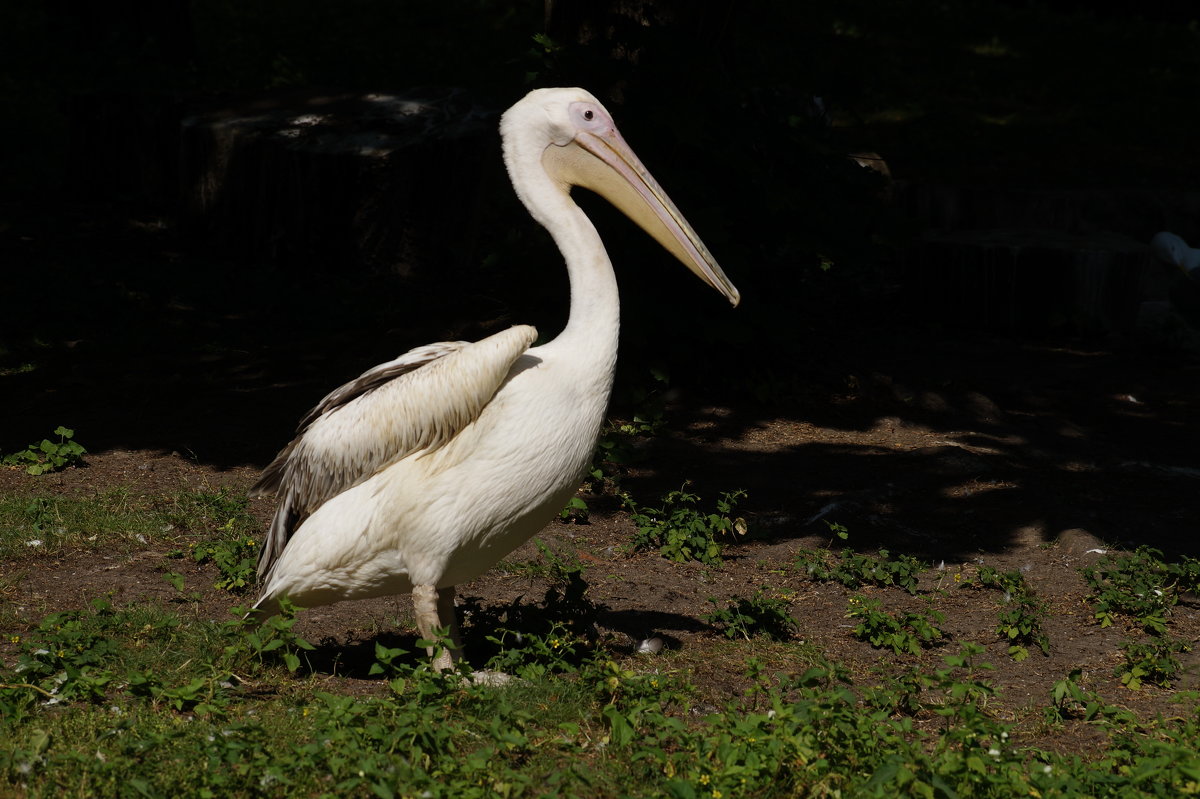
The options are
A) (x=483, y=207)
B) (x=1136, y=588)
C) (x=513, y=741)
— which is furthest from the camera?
(x=483, y=207)

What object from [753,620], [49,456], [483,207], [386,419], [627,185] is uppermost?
[627,185]

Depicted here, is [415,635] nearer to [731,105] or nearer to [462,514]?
[462,514]

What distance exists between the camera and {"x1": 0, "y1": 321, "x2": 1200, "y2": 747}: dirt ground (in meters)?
4.39

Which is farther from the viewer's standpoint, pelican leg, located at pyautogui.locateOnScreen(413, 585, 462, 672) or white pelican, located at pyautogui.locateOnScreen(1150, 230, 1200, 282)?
white pelican, located at pyautogui.locateOnScreen(1150, 230, 1200, 282)

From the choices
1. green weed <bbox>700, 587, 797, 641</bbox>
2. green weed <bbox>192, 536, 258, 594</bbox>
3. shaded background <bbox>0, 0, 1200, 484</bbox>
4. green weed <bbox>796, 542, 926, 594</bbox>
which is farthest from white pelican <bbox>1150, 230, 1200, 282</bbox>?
green weed <bbox>192, 536, 258, 594</bbox>

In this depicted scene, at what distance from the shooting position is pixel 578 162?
392 centimetres

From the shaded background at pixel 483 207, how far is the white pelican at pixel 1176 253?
40 cm

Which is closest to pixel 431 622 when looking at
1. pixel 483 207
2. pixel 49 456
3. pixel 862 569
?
pixel 862 569

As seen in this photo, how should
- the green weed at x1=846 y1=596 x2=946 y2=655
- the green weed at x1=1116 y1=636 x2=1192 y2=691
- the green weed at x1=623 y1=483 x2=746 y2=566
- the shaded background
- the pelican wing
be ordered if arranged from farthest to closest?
the shaded background, the green weed at x1=623 y1=483 x2=746 y2=566, the green weed at x1=846 y1=596 x2=946 y2=655, the green weed at x1=1116 y1=636 x2=1192 y2=691, the pelican wing

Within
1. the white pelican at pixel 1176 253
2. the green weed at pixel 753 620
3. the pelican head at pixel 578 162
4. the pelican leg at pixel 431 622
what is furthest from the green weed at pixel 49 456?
the white pelican at pixel 1176 253

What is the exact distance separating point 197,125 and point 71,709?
7398 mm

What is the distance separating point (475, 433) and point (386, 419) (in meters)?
0.28

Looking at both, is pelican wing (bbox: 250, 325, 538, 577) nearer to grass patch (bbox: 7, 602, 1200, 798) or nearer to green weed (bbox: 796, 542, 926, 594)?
grass patch (bbox: 7, 602, 1200, 798)

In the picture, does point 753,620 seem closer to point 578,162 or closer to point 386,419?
point 386,419
